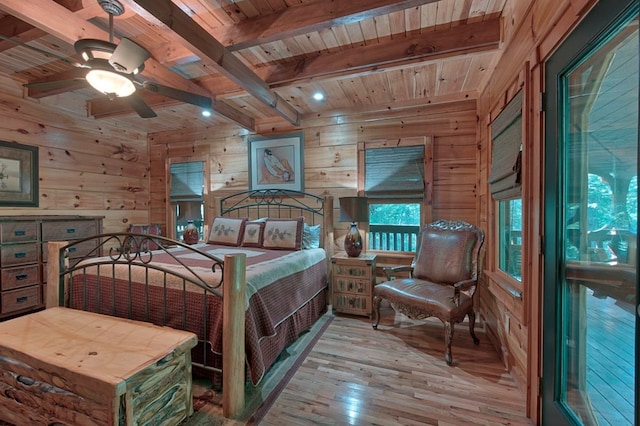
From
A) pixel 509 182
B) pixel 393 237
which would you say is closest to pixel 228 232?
pixel 393 237

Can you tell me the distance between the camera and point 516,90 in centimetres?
190

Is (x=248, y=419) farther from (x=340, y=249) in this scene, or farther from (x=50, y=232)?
(x=50, y=232)

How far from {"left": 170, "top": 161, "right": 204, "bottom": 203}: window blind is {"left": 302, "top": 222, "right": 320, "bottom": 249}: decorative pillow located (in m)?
2.14

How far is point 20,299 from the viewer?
113 inches

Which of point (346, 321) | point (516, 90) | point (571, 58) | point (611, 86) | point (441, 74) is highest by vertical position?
point (441, 74)

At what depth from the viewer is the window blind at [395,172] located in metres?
3.34

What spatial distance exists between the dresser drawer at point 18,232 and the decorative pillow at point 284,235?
243 centimetres

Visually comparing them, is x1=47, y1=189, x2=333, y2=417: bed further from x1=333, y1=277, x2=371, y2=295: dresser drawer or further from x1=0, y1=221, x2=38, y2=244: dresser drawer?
x1=0, y1=221, x2=38, y2=244: dresser drawer

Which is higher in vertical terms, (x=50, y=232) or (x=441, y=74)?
(x=441, y=74)

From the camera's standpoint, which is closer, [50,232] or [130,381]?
[130,381]

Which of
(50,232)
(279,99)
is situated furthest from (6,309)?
(279,99)

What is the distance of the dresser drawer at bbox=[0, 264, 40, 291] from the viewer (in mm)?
2768

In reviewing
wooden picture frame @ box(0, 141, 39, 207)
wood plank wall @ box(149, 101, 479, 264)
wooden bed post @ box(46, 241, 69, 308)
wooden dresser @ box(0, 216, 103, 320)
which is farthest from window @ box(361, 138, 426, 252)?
wooden picture frame @ box(0, 141, 39, 207)

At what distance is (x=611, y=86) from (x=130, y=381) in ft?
7.71
